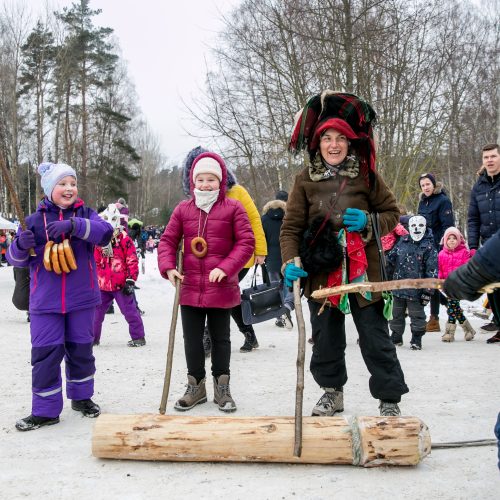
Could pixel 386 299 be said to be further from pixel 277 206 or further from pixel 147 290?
pixel 147 290

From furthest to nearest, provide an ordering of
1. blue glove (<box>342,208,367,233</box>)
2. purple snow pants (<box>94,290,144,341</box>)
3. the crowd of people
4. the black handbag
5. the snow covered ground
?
1. purple snow pants (<box>94,290,144,341</box>)
2. the black handbag
3. the crowd of people
4. blue glove (<box>342,208,367,233</box>)
5. the snow covered ground

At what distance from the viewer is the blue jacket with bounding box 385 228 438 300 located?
21.1 ft

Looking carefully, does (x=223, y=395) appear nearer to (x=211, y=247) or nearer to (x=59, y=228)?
(x=211, y=247)

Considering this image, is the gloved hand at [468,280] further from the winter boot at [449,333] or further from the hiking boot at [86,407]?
the winter boot at [449,333]

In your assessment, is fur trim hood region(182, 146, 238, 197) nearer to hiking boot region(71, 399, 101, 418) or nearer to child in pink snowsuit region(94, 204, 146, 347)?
child in pink snowsuit region(94, 204, 146, 347)

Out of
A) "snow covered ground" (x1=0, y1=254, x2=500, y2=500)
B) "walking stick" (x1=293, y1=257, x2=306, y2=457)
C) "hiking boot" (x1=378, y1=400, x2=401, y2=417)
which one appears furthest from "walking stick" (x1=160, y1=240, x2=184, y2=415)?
"hiking boot" (x1=378, y1=400, x2=401, y2=417)

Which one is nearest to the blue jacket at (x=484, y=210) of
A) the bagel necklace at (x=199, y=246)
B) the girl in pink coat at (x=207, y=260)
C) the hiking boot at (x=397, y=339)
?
the hiking boot at (x=397, y=339)

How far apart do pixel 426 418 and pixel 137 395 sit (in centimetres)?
221

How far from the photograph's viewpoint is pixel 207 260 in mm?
4020

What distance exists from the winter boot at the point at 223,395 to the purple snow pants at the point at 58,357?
3.02ft

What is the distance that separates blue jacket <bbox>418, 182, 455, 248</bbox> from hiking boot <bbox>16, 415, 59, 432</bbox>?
5743 millimetres

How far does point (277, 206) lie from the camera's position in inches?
334

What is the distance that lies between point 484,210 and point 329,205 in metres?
3.84

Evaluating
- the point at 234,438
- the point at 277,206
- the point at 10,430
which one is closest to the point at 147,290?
the point at 277,206
